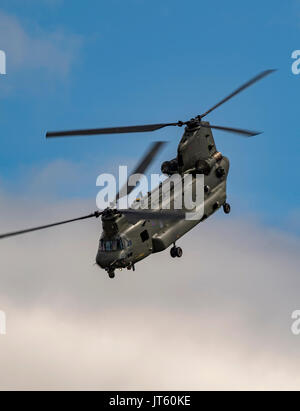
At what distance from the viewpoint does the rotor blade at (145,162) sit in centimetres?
6269

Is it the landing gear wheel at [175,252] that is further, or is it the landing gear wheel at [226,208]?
the landing gear wheel at [226,208]

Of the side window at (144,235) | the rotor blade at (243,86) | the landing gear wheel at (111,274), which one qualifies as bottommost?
the landing gear wheel at (111,274)

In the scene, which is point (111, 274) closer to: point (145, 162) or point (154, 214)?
point (154, 214)

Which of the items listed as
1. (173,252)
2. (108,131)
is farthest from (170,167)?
(173,252)

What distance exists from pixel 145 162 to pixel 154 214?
537 centimetres

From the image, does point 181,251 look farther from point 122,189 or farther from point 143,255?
point 122,189

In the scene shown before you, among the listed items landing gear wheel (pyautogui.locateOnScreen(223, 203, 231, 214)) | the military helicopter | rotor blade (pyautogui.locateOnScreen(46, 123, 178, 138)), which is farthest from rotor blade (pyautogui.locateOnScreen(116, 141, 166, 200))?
landing gear wheel (pyautogui.locateOnScreen(223, 203, 231, 214))

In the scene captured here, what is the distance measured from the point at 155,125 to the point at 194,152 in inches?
207

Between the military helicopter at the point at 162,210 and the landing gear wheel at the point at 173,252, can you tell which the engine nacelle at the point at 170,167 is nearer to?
the military helicopter at the point at 162,210

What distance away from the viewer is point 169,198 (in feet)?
227

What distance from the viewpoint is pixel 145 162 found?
216ft

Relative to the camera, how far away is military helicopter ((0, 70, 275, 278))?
6369 cm

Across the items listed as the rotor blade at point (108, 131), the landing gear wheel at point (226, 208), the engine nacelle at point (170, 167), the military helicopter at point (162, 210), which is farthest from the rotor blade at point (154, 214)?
the rotor blade at point (108, 131)

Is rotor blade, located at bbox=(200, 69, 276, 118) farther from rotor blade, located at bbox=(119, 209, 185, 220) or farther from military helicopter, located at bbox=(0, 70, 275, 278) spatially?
rotor blade, located at bbox=(119, 209, 185, 220)
